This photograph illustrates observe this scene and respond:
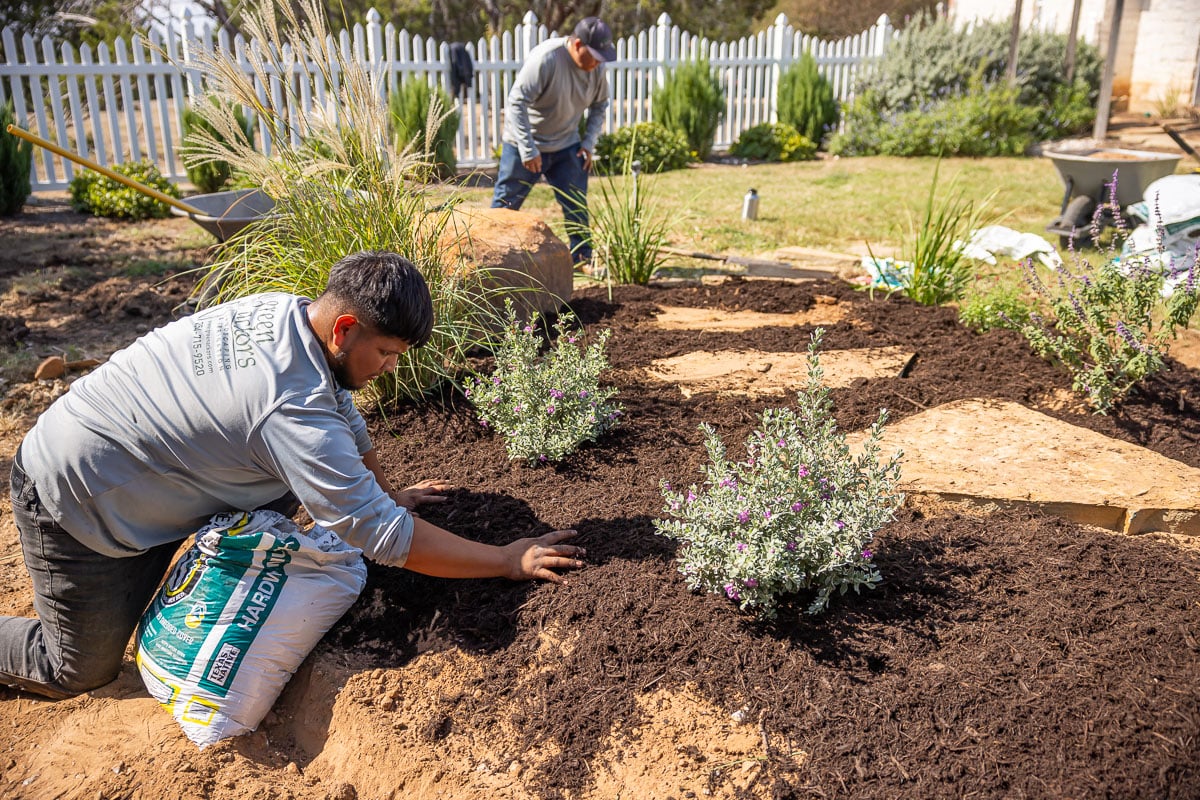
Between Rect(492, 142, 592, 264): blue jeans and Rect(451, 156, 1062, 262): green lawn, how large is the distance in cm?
28

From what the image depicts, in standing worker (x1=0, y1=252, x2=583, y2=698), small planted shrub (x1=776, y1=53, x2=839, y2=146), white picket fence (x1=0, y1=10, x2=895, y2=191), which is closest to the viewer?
standing worker (x1=0, y1=252, x2=583, y2=698)

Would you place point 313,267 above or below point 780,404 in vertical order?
above

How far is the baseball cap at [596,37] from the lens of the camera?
5934 millimetres

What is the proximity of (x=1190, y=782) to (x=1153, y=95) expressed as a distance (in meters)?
16.3

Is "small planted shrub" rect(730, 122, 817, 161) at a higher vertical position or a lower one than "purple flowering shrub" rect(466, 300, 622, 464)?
higher

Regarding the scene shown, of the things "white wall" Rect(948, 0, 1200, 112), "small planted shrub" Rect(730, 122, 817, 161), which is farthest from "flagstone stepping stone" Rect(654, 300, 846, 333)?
"white wall" Rect(948, 0, 1200, 112)

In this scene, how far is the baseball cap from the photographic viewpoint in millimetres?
5934

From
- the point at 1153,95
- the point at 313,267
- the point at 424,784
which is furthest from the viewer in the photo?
the point at 1153,95

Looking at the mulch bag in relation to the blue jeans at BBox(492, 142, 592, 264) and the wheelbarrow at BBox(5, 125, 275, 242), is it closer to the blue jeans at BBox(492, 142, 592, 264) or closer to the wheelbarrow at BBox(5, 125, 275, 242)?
the wheelbarrow at BBox(5, 125, 275, 242)

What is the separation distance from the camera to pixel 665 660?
2395mm

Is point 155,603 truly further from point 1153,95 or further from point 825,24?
point 825,24

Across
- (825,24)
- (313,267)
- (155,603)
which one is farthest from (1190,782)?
(825,24)

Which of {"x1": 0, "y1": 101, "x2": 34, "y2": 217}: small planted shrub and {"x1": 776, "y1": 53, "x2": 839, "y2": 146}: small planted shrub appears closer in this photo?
{"x1": 0, "y1": 101, "x2": 34, "y2": 217}: small planted shrub

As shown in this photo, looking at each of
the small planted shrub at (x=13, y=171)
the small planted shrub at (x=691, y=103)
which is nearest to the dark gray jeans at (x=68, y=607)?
the small planted shrub at (x=13, y=171)
